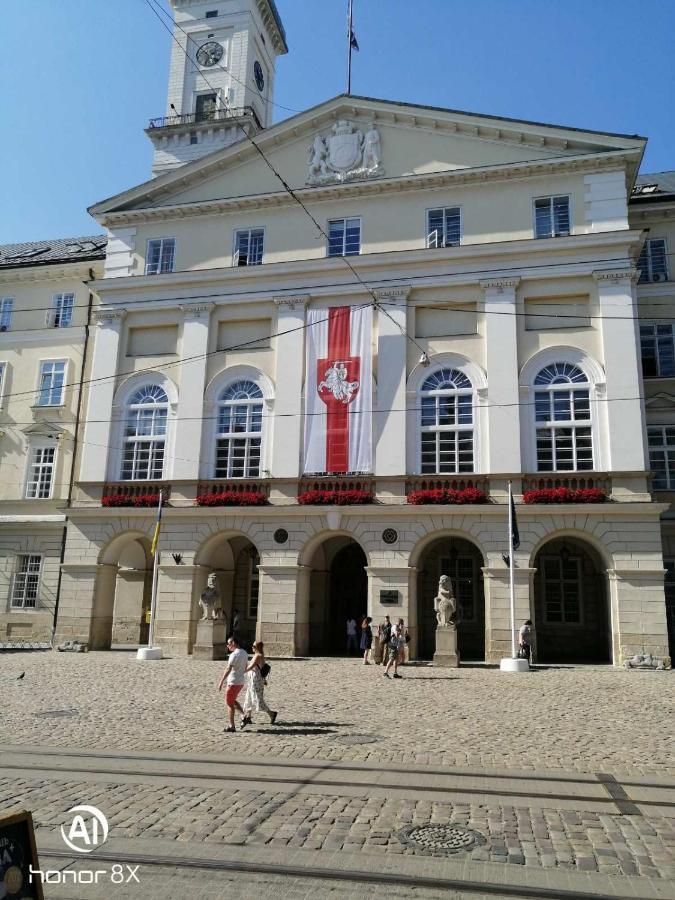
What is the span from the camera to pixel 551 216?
29.1 meters

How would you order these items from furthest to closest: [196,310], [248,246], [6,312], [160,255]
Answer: [6,312]
[160,255]
[248,246]
[196,310]

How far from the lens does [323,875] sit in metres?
6.23

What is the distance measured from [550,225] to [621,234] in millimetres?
2770

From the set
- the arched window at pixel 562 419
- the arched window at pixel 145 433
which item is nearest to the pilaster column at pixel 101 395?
the arched window at pixel 145 433

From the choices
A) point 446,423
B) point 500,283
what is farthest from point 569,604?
point 500,283

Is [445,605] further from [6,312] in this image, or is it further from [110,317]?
[6,312]

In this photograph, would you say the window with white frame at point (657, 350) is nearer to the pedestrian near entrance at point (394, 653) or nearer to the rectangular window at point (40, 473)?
the pedestrian near entrance at point (394, 653)

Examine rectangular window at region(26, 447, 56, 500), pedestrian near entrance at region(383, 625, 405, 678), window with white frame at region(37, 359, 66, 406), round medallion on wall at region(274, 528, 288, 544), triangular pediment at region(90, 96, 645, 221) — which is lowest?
pedestrian near entrance at region(383, 625, 405, 678)

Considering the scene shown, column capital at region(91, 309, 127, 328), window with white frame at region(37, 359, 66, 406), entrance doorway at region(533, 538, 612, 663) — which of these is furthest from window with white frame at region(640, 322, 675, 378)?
window with white frame at region(37, 359, 66, 406)

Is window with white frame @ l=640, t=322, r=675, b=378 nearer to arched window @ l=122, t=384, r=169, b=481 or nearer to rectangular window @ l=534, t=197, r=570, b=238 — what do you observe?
rectangular window @ l=534, t=197, r=570, b=238

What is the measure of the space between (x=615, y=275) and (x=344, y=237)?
1083 cm

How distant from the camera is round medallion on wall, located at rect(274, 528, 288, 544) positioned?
28.4 meters

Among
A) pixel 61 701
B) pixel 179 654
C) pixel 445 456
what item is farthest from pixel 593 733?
pixel 179 654

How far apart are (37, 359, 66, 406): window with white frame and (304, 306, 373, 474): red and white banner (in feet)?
45.4
